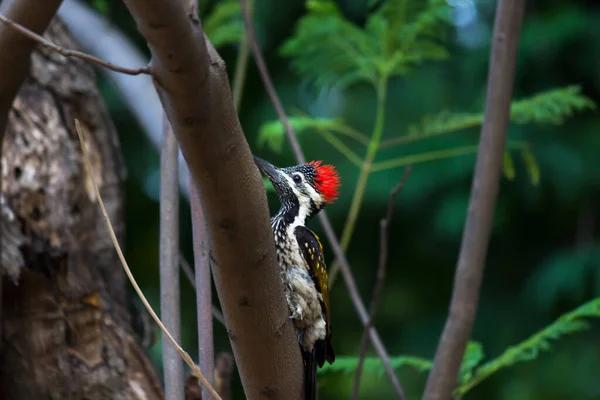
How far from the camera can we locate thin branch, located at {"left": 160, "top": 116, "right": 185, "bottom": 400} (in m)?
1.85

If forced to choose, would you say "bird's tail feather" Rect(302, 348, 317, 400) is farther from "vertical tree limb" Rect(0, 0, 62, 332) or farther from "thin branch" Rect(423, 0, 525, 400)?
"vertical tree limb" Rect(0, 0, 62, 332)

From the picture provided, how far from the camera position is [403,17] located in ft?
10.4

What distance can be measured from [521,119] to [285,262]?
52.8 inches

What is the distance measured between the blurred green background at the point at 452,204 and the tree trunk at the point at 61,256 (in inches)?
89.2

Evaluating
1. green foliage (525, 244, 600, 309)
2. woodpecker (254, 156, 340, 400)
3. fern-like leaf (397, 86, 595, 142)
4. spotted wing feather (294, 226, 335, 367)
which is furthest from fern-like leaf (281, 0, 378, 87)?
green foliage (525, 244, 600, 309)

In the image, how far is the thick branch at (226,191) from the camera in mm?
1135

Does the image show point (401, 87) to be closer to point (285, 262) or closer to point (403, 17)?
point (403, 17)

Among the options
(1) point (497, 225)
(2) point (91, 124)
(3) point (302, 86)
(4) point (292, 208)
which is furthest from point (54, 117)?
(1) point (497, 225)

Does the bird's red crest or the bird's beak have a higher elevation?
the bird's beak

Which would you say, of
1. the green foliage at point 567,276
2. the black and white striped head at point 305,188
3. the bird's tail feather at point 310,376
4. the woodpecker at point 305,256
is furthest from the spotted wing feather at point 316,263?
the green foliage at point 567,276

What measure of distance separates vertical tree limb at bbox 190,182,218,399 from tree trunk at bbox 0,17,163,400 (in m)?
0.98

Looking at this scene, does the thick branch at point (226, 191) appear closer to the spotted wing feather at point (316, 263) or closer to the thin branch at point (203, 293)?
the thin branch at point (203, 293)

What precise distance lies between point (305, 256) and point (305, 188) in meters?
0.40

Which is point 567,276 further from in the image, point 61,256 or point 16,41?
point 16,41
